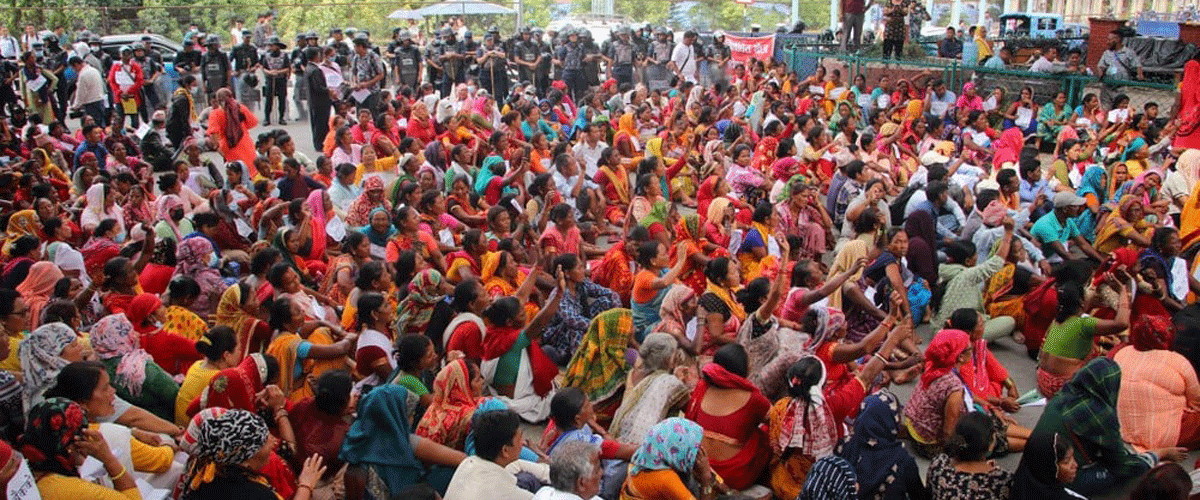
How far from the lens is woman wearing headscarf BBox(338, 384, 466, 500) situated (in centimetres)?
407

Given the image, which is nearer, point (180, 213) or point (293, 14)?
point (180, 213)

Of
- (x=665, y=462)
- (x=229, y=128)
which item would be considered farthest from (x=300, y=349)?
(x=229, y=128)

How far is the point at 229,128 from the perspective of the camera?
10570 mm

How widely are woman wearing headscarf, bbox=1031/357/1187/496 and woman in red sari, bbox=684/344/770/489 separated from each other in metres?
1.15

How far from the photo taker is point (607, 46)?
61.9ft

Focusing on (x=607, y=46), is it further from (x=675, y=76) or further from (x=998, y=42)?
(x=998, y=42)

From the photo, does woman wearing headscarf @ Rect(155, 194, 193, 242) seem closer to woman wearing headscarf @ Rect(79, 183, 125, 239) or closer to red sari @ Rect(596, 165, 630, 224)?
woman wearing headscarf @ Rect(79, 183, 125, 239)

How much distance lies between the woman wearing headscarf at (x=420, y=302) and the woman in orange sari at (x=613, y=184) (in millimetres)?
3899

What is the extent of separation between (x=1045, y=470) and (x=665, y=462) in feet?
4.37

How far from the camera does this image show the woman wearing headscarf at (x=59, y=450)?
3.52 m

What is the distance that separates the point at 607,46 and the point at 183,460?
1534 centimetres

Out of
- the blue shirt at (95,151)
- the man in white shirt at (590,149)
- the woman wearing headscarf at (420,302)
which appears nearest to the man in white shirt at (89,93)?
the blue shirt at (95,151)

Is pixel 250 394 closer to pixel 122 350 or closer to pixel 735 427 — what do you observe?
pixel 122 350

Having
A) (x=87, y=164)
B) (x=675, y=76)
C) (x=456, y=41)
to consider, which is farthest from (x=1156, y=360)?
(x=456, y=41)
